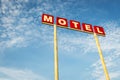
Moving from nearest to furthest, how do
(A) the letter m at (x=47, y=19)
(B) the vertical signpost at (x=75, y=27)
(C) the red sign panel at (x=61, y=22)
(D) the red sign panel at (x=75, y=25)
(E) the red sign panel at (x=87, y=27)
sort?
(B) the vertical signpost at (x=75, y=27)
(A) the letter m at (x=47, y=19)
(C) the red sign panel at (x=61, y=22)
(D) the red sign panel at (x=75, y=25)
(E) the red sign panel at (x=87, y=27)

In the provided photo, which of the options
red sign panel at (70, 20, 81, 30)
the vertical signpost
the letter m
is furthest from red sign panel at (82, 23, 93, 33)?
the letter m

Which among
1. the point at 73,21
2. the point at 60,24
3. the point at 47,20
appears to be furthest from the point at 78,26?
the point at 47,20

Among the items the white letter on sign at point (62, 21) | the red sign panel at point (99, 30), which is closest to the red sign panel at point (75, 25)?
the white letter on sign at point (62, 21)

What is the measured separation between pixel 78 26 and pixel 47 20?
2.52m

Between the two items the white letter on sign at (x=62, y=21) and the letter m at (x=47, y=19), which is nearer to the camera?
the letter m at (x=47, y=19)

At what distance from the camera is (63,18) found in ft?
45.0

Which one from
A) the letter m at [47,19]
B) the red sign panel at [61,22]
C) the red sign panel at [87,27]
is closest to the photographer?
the letter m at [47,19]

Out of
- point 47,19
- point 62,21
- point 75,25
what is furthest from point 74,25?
point 47,19

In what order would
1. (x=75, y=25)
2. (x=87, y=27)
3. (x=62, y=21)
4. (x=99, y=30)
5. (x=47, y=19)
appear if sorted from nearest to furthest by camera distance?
1. (x=47, y=19)
2. (x=62, y=21)
3. (x=75, y=25)
4. (x=87, y=27)
5. (x=99, y=30)

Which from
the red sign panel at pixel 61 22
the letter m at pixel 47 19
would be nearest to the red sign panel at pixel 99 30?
the red sign panel at pixel 61 22

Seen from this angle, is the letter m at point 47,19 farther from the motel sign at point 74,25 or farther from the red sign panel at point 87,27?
the red sign panel at point 87,27

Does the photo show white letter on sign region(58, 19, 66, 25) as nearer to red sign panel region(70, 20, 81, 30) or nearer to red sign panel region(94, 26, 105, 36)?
red sign panel region(70, 20, 81, 30)

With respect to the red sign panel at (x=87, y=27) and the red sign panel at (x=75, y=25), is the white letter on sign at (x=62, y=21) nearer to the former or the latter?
the red sign panel at (x=75, y=25)

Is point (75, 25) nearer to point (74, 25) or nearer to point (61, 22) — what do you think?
point (74, 25)
